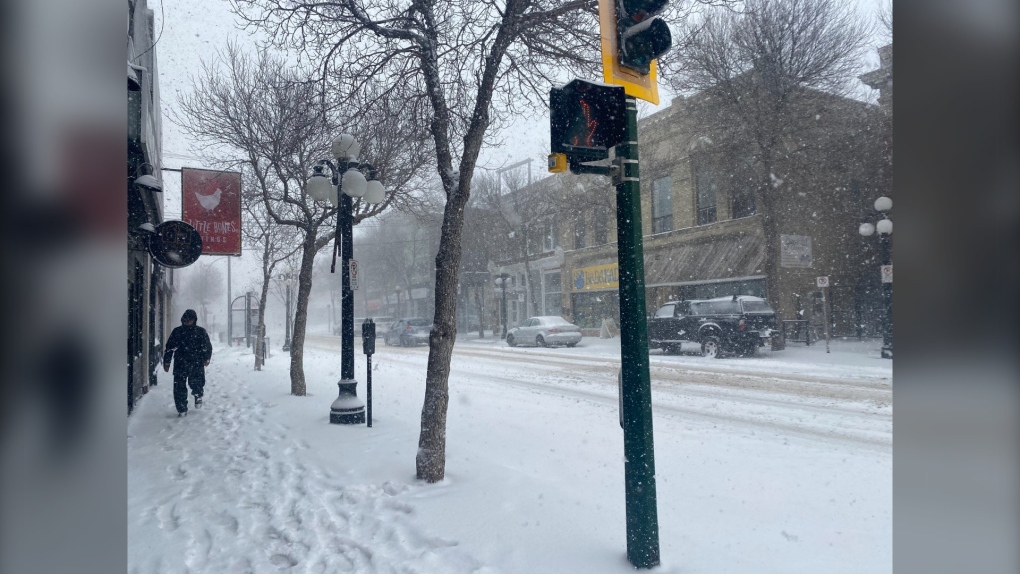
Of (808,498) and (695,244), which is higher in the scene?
(695,244)

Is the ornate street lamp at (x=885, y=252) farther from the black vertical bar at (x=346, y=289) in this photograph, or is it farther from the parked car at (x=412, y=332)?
the parked car at (x=412, y=332)

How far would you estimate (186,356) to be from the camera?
9.70m

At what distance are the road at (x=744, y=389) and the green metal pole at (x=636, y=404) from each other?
14.6 ft

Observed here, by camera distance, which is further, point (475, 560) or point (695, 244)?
point (695, 244)

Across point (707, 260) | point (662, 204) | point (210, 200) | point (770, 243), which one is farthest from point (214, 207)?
point (662, 204)

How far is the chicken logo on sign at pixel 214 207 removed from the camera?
980 centimetres

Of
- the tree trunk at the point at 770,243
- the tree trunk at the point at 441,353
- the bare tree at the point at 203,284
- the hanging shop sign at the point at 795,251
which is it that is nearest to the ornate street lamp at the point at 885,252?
the tree trunk at the point at 770,243

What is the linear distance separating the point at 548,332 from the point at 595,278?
291 inches

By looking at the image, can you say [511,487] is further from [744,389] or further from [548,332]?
[548,332]

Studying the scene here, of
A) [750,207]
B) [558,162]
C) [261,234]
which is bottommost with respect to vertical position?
[558,162]
